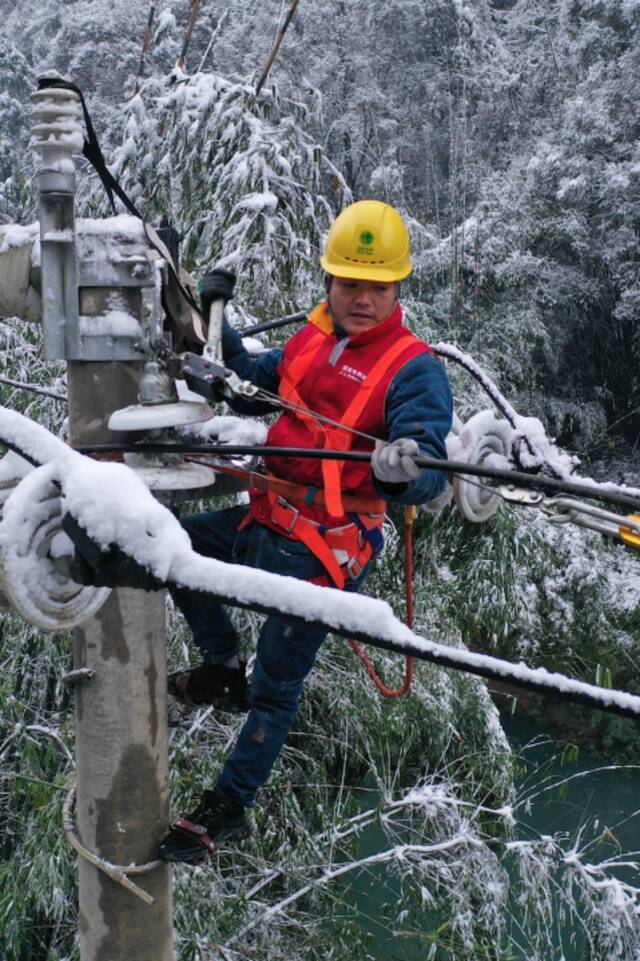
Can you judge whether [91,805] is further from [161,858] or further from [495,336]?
[495,336]

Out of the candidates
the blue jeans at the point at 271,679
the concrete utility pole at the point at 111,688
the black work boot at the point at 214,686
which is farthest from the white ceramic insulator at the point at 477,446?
the concrete utility pole at the point at 111,688

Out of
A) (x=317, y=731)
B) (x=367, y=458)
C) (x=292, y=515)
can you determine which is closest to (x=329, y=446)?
(x=292, y=515)

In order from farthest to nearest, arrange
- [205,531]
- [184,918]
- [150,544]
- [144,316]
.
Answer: [184,918], [205,531], [144,316], [150,544]

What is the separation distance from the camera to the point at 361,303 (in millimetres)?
2125

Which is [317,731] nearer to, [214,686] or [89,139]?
[214,686]

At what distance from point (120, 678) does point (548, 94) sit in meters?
13.7

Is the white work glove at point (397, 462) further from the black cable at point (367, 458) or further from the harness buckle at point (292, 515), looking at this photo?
the harness buckle at point (292, 515)

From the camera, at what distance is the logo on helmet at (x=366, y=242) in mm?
2094

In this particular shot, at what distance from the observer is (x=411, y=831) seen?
371 centimetres

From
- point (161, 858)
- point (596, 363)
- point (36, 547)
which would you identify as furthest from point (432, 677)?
point (596, 363)

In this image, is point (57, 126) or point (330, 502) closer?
point (57, 126)

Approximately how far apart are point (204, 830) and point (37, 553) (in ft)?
2.80

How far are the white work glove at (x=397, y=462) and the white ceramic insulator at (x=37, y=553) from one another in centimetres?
56

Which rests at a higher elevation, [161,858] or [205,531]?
[205,531]
